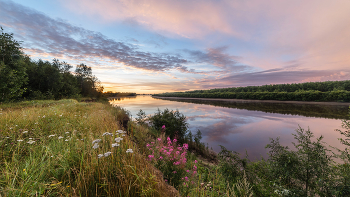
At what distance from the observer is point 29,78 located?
2345cm

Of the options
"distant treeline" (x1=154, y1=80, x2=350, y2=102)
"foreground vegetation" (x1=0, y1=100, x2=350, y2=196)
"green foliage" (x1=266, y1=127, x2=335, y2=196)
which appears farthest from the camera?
"distant treeline" (x1=154, y1=80, x2=350, y2=102)

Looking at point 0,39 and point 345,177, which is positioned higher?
point 0,39

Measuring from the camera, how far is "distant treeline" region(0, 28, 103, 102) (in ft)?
45.2

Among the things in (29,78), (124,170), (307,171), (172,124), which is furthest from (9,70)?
(307,171)

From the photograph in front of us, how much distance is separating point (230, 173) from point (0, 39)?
2805 cm

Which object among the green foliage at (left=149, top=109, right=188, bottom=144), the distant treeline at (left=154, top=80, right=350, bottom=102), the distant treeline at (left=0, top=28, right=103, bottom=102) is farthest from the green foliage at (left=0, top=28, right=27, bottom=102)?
the distant treeline at (left=154, top=80, right=350, bottom=102)

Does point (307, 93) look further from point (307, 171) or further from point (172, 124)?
point (307, 171)

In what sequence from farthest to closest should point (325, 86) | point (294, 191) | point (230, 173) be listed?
1. point (325, 86)
2. point (230, 173)
3. point (294, 191)

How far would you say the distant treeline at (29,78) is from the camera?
13.8 metres

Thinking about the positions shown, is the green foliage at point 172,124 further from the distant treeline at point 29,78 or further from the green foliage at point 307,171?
the distant treeline at point 29,78

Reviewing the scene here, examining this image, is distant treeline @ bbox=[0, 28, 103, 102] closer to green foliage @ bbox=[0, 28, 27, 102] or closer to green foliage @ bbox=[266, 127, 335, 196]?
green foliage @ bbox=[0, 28, 27, 102]

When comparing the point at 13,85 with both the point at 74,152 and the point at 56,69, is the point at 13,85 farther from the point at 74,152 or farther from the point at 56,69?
the point at 74,152

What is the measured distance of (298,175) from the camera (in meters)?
3.56

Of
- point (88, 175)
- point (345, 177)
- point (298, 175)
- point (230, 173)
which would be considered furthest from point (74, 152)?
point (345, 177)
